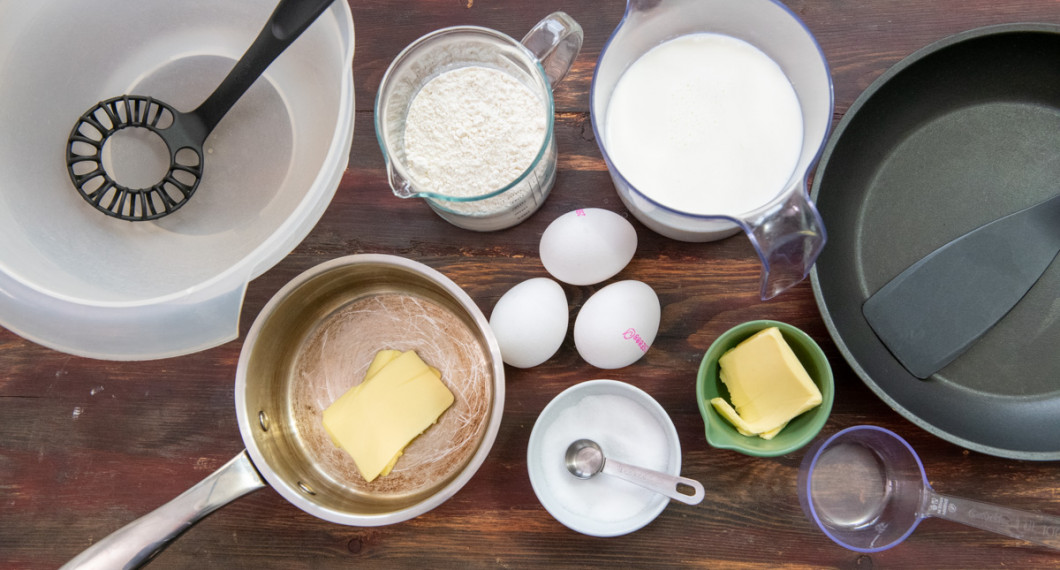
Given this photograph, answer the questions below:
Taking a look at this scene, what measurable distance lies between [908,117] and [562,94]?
1.41ft

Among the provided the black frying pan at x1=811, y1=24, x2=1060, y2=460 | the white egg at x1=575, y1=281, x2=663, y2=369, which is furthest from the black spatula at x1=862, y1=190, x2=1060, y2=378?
the white egg at x1=575, y1=281, x2=663, y2=369

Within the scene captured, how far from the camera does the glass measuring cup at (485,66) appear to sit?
720 millimetres

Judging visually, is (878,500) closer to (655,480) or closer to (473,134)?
(655,480)

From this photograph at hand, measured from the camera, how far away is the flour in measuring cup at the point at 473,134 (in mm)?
751

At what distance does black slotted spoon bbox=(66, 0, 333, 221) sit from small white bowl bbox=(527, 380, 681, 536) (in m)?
0.52

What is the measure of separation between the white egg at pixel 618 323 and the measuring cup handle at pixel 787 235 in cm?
16

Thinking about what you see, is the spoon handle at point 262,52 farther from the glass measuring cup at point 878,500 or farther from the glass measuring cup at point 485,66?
the glass measuring cup at point 878,500

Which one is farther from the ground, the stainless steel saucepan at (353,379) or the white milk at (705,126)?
the white milk at (705,126)

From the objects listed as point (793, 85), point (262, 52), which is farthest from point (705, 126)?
point (262, 52)

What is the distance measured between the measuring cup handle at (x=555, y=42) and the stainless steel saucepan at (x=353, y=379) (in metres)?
0.27

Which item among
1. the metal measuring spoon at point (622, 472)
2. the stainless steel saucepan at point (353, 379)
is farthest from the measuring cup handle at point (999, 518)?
the stainless steel saucepan at point (353, 379)

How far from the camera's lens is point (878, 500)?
32.6 inches

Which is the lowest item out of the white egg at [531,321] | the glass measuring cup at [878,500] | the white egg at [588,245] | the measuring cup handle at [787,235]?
the glass measuring cup at [878,500]

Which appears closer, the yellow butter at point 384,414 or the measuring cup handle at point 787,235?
the measuring cup handle at point 787,235
